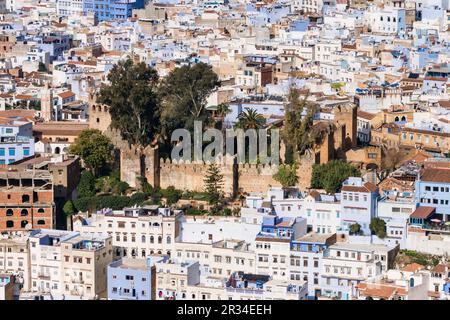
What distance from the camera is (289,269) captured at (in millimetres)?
16141

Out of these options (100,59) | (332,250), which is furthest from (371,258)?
(100,59)

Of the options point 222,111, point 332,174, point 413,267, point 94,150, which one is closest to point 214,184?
point 332,174

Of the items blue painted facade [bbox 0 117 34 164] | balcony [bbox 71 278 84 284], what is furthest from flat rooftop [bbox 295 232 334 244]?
blue painted facade [bbox 0 117 34 164]

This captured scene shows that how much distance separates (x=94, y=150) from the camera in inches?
762

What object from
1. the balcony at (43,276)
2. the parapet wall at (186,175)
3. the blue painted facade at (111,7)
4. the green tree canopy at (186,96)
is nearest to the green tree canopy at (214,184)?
the parapet wall at (186,175)

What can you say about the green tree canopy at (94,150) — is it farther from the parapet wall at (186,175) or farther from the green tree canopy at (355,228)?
the green tree canopy at (355,228)

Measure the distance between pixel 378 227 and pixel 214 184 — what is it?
2.75m

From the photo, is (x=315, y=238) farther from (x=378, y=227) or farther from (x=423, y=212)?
(x=423, y=212)

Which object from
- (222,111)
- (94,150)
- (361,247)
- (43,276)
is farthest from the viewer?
(222,111)

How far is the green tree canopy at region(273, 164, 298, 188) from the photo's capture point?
18375 millimetres

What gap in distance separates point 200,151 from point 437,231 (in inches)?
173

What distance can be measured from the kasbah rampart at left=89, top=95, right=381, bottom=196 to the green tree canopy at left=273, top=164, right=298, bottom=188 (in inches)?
3.2

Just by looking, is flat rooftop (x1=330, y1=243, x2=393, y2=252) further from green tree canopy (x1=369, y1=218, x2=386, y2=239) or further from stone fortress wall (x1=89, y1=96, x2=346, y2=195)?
stone fortress wall (x1=89, y1=96, x2=346, y2=195)
